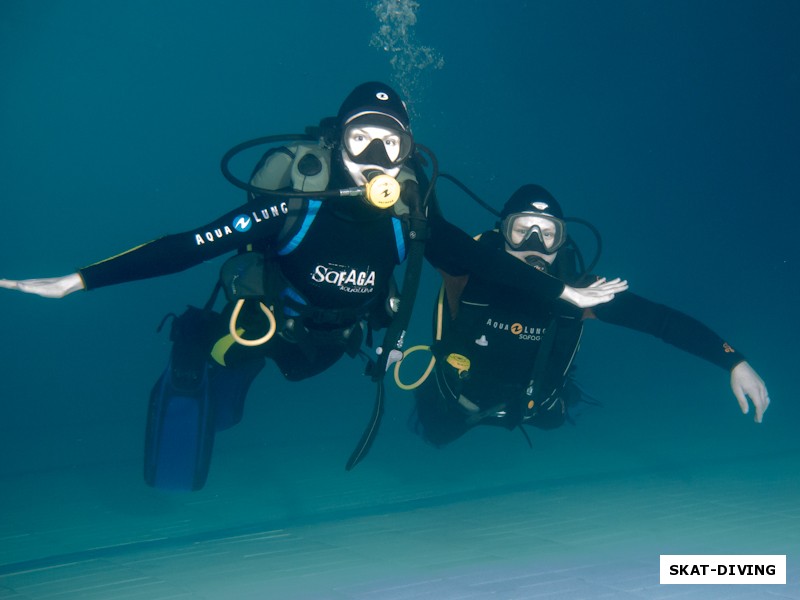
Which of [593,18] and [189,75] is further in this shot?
[189,75]

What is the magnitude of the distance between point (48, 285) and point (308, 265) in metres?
1.30

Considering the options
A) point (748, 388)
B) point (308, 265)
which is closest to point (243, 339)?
point (308, 265)

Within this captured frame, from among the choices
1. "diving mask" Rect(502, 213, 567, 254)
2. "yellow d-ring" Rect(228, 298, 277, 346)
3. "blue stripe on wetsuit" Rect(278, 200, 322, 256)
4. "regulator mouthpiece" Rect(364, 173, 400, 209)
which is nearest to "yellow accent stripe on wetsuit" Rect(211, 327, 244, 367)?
"yellow d-ring" Rect(228, 298, 277, 346)

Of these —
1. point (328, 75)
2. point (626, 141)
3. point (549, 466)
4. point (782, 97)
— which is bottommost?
point (549, 466)

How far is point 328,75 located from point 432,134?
18.9 metres

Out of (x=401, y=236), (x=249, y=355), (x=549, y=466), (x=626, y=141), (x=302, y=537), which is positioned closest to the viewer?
(x=401, y=236)

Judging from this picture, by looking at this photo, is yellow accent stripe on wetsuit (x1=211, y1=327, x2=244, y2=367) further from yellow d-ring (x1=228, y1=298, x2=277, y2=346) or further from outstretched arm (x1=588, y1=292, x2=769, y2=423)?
outstretched arm (x1=588, y1=292, x2=769, y2=423)

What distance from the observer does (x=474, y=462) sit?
346 inches

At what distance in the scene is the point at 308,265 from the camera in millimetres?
3596

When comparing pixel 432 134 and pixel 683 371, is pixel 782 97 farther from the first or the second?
pixel 432 134

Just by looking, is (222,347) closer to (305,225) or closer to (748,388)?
(305,225)

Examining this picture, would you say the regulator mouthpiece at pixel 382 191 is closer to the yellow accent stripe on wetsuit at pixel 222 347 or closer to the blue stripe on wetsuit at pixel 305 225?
the blue stripe on wetsuit at pixel 305 225

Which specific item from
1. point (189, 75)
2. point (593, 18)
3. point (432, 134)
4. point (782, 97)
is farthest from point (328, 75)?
point (782, 97)

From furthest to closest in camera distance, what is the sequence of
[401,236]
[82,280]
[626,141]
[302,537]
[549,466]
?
[626,141], [549,466], [302,537], [401,236], [82,280]
